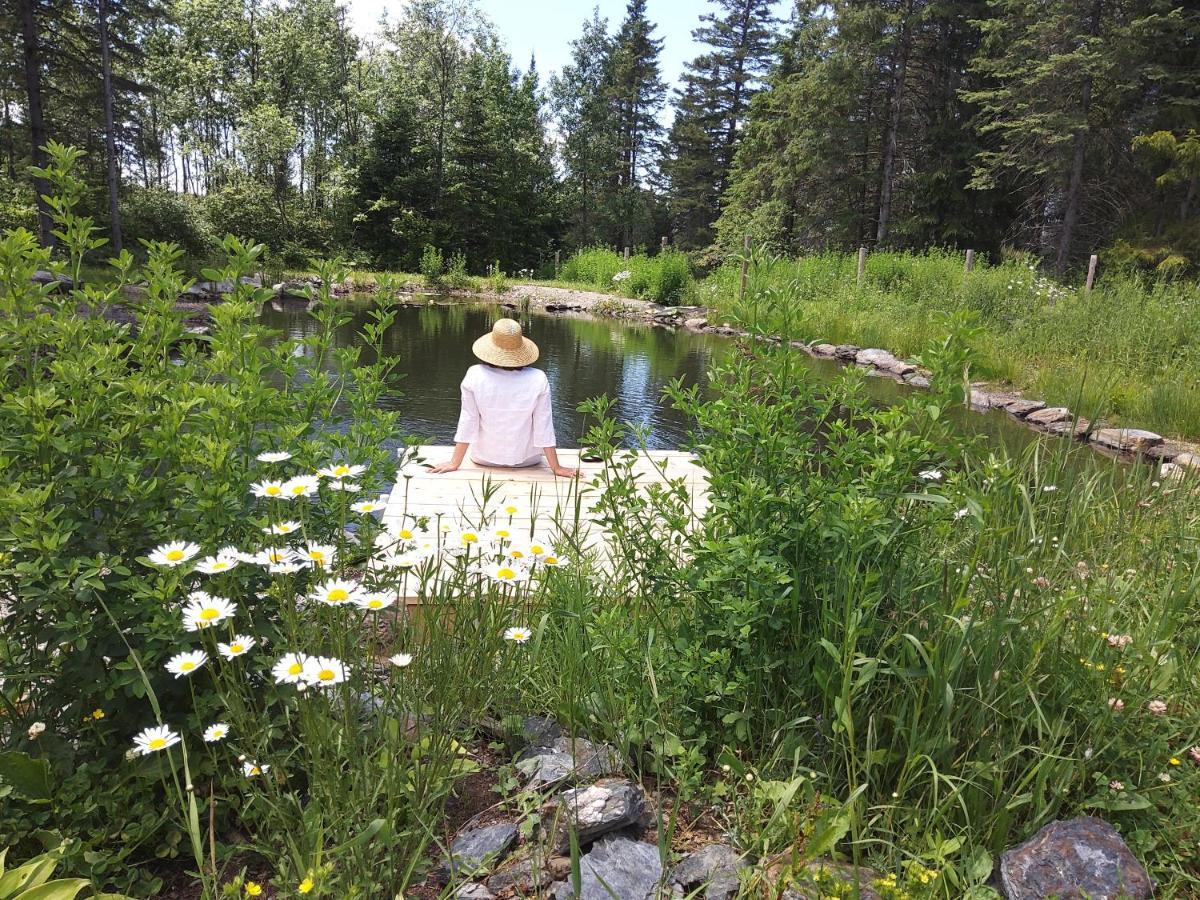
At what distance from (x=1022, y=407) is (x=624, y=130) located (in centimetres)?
3386

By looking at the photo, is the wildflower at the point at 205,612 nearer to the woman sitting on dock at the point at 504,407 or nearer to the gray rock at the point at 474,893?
the gray rock at the point at 474,893

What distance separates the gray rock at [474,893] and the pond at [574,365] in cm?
332

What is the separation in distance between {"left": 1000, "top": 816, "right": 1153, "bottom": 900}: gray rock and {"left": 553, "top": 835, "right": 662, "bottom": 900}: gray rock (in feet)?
2.19

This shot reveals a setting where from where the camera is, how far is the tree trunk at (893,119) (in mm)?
22734

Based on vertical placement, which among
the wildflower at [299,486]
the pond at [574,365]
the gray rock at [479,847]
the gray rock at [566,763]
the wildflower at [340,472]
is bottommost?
the pond at [574,365]

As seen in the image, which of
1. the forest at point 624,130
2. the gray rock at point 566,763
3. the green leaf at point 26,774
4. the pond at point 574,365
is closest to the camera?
the green leaf at point 26,774

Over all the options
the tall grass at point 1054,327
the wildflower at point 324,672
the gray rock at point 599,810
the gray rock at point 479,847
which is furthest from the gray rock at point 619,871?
the tall grass at point 1054,327

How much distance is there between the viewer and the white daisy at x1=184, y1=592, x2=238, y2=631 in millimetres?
1189

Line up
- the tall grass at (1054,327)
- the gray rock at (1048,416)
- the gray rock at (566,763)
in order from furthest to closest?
the gray rock at (1048,416) → the tall grass at (1054,327) → the gray rock at (566,763)

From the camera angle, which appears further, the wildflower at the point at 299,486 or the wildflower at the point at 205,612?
the wildflower at the point at 299,486

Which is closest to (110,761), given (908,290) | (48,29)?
(908,290)

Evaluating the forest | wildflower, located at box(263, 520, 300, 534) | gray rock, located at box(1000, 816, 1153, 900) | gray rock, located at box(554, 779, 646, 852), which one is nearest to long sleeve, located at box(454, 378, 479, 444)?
wildflower, located at box(263, 520, 300, 534)

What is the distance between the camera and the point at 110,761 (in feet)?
4.91

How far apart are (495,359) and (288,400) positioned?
266 centimetres
